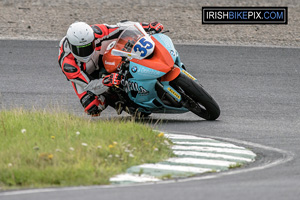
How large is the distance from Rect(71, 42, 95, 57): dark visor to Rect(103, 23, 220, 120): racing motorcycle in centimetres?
38

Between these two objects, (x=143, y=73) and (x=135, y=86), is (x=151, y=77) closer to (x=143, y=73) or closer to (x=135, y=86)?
(x=143, y=73)

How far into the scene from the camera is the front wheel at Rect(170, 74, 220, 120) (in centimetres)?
1113

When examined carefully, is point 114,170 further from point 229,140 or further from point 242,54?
point 242,54

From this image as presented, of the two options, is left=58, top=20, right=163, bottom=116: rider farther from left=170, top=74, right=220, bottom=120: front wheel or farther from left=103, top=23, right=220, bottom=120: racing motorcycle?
left=170, top=74, right=220, bottom=120: front wheel

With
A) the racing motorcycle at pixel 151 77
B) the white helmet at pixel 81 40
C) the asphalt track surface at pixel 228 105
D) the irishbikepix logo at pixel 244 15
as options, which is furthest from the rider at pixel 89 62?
the irishbikepix logo at pixel 244 15

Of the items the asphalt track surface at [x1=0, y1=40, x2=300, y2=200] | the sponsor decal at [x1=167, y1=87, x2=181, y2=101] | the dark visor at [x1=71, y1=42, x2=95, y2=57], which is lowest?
the asphalt track surface at [x1=0, y1=40, x2=300, y2=200]

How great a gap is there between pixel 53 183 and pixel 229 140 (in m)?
3.55

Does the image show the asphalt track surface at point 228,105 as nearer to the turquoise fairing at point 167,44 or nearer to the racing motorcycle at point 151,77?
the racing motorcycle at point 151,77

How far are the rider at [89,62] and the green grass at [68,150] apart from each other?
1.06 metres

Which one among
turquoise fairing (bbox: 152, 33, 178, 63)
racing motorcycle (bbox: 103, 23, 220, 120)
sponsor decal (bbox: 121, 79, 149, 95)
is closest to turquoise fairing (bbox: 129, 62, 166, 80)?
racing motorcycle (bbox: 103, 23, 220, 120)

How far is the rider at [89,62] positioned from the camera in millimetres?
11125

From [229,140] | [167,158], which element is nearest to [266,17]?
[229,140]

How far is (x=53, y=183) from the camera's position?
7.17 meters

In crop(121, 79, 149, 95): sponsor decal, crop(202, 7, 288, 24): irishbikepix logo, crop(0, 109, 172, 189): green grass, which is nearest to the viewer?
crop(0, 109, 172, 189): green grass
